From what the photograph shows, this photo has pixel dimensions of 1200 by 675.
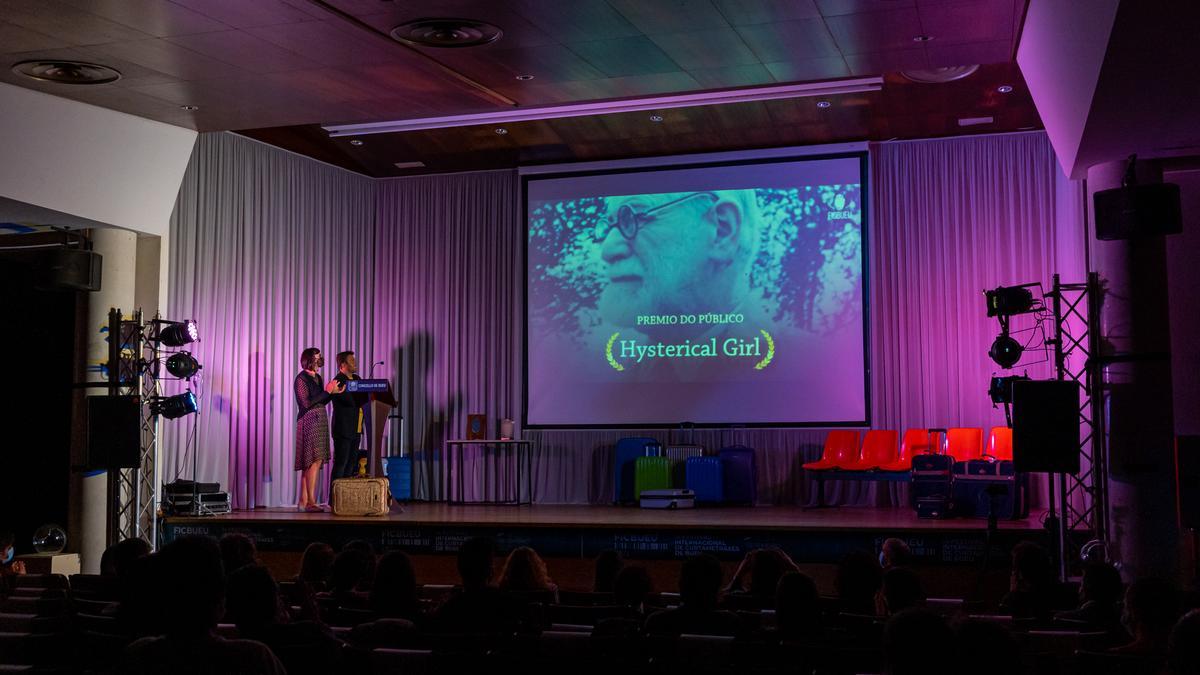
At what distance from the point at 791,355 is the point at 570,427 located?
8.86ft

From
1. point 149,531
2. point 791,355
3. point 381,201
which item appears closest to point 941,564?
point 791,355

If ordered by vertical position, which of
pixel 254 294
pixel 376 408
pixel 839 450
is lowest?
pixel 839 450

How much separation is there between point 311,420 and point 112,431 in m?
2.11

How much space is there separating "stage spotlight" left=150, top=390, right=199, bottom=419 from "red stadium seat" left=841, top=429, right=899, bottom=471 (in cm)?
640

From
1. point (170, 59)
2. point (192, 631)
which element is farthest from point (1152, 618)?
point (170, 59)

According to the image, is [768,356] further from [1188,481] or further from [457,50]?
[457,50]

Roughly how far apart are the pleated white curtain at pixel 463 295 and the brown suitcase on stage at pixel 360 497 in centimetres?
166

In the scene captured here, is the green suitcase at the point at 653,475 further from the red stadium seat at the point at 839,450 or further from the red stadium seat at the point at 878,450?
the red stadium seat at the point at 878,450

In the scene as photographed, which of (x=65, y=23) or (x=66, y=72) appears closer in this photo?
(x=65, y=23)

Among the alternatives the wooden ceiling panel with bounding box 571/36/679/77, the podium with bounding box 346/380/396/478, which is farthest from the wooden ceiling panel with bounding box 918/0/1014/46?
the podium with bounding box 346/380/396/478

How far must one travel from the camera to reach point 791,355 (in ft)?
41.4

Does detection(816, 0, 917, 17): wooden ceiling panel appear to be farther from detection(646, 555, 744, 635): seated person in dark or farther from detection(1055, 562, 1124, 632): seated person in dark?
detection(646, 555, 744, 635): seated person in dark

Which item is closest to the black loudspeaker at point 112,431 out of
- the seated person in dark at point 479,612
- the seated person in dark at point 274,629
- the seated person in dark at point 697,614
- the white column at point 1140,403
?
the seated person in dark at point 479,612

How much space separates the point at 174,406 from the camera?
10.2 meters
